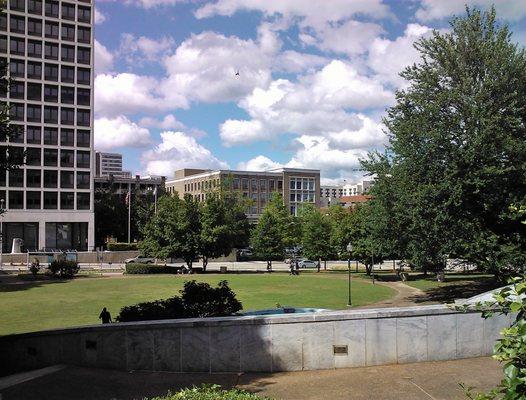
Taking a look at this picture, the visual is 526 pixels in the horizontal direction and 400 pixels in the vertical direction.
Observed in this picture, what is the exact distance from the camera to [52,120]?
83312 millimetres

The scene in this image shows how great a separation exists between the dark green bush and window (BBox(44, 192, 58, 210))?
7558cm

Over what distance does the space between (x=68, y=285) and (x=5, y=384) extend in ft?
107

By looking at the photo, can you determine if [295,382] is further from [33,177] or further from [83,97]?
[83,97]

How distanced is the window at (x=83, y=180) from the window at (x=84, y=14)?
25.4 metres

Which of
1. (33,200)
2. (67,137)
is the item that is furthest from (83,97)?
(33,200)

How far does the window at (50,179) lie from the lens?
83.2 metres

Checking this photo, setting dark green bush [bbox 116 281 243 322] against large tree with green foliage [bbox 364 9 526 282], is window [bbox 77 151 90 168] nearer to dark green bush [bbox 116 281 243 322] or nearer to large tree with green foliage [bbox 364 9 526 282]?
large tree with green foliage [bbox 364 9 526 282]

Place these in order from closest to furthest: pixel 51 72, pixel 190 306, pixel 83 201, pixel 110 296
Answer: pixel 190 306
pixel 110 296
pixel 51 72
pixel 83 201

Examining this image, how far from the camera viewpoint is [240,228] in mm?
65625

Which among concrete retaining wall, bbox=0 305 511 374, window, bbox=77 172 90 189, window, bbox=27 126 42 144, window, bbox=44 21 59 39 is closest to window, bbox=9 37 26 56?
window, bbox=44 21 59 39

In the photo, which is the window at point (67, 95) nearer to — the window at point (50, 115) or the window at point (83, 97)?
the window at point (83, 97)

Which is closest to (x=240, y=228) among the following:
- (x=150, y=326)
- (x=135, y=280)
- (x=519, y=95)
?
(x=135, y=280)

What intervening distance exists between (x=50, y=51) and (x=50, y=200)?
78.7 feet

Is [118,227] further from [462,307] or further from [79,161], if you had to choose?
[462,307]
